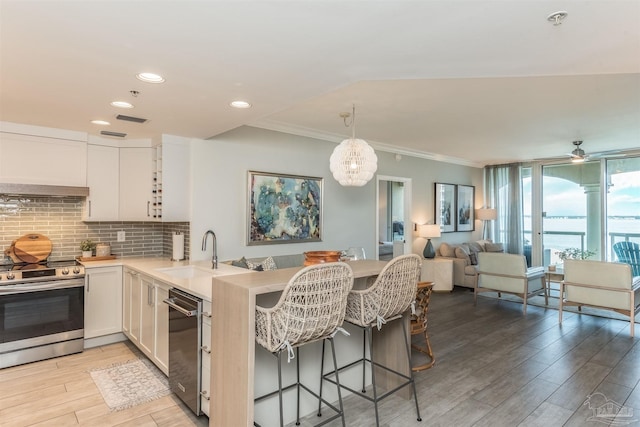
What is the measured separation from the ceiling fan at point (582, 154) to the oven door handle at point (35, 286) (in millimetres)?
7055

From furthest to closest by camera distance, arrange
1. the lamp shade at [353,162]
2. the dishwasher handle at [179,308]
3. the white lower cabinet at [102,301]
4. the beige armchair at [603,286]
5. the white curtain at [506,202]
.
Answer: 1. the white curtain at [506,202]
2. the beige armchair at [603,286]
3. the white lower cabinet at [102,301]
4. the lamp shade at [353,162]
5. the dishwasher handle at [179,308]

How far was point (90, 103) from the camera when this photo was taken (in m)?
2.81

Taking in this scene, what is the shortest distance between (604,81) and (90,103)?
4.34 metres

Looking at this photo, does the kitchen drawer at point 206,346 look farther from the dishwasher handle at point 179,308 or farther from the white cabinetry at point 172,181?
the white cabinetry at point 172,181

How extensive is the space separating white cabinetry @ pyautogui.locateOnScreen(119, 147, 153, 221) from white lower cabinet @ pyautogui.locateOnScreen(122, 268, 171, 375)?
2.39 feet

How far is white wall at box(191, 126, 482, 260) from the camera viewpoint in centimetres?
404

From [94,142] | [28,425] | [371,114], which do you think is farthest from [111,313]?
[371,114]

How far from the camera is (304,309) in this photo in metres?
1.86

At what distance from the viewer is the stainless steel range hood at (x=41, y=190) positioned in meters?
3.35

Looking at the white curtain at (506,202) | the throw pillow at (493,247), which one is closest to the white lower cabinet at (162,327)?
the throw pillow at (493,247)

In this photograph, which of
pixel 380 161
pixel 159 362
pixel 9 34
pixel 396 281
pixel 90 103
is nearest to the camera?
pixel 9 34

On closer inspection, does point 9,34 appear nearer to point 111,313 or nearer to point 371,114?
point 111,313

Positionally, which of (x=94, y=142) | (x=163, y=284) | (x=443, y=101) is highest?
Result: (x=443, y=101)

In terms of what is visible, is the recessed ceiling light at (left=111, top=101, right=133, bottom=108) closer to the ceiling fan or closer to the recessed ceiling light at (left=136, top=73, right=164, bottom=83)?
the recessed ceiling light at (left=136, top=73, right=164, bottom=83)
